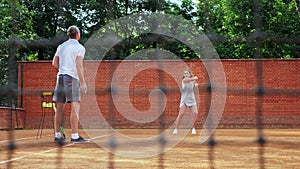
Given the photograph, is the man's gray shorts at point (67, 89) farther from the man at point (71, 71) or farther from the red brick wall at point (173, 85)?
the red brick wall at point (173, 85)

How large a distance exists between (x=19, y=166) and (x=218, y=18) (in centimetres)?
835

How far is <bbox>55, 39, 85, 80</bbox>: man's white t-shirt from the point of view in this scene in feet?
13.8

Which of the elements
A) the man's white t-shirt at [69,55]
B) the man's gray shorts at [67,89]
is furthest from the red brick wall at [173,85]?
the man's white t-shirt at [69,55]

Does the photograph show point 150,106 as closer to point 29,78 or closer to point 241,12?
point 29,78

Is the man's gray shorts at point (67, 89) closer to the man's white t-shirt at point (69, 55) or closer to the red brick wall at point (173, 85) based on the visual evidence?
the man's white t-shirt at point (69, 55)

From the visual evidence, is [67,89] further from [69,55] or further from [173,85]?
[173,85]

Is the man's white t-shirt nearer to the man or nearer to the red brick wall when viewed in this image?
the man

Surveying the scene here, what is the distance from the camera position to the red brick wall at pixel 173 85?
456 inches

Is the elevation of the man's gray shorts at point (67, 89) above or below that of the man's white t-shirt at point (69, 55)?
below

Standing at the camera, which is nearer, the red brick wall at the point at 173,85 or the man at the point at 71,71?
the man at the point at 71,71

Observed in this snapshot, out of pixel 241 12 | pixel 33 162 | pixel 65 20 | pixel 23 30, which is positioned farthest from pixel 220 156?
pixel 65 20

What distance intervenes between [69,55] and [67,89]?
0.94 ft

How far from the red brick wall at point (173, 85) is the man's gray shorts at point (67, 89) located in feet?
23.0

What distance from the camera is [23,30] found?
30.6ft
